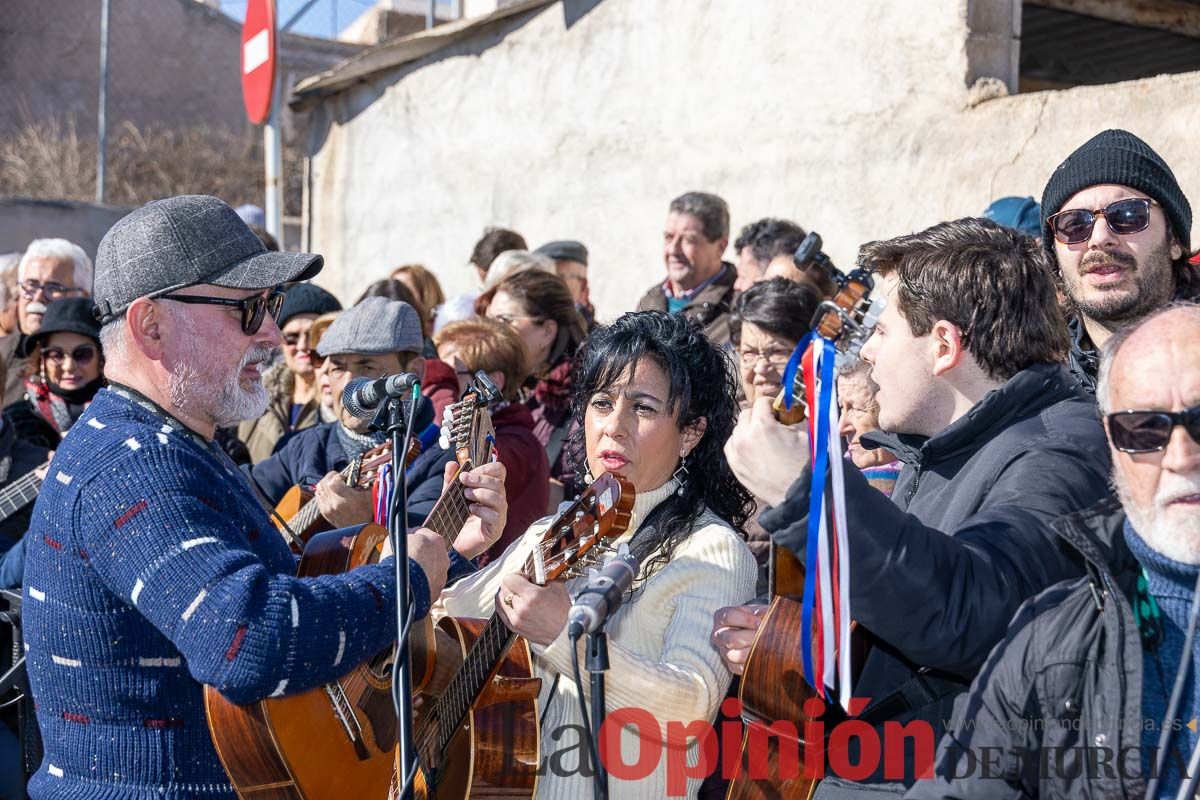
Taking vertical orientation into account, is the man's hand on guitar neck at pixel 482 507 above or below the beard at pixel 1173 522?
below

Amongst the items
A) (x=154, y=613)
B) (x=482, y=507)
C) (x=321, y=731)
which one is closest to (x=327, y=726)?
(x=321, y=731)

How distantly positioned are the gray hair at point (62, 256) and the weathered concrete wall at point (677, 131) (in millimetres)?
3446

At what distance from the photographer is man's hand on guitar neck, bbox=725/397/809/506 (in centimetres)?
253

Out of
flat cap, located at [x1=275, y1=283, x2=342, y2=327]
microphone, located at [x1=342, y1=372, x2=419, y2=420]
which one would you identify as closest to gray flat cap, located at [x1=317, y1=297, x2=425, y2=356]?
flat cap, located at [x1=275, y1=283, x2=342, y2=327]

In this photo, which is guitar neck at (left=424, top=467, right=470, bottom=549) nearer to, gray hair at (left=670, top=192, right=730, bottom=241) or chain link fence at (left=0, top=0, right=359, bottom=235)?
gray hair at (left=670, top=192, right=730, bottom=241)

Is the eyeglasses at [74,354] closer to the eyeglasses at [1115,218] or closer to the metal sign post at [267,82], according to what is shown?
the metal sign post at [267,82]

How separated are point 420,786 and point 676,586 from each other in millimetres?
822

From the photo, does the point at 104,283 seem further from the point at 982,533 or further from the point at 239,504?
the point at 982,533

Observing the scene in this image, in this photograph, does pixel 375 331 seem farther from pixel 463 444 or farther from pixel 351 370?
pixel 463 444

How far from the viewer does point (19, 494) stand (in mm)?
4691

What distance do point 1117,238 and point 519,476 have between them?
2209 millimetres

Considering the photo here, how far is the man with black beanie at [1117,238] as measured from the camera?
3.88m

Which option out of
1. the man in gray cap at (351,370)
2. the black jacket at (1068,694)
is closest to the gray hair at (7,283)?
the man in gray cap at (351,370)

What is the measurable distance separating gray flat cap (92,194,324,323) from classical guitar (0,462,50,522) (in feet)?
6.72
